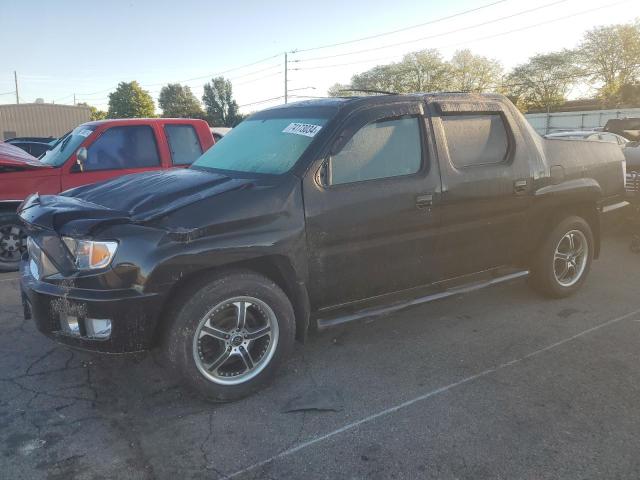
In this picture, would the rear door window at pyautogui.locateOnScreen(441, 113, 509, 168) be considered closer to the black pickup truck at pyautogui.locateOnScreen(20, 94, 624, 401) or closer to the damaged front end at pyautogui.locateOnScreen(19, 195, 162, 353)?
the black pickup truck at pyautogui.locateOnScreen(20, 94, 624, 401)

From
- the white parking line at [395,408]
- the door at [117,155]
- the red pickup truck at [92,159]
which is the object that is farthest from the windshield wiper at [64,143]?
the white parking line at [395,408]

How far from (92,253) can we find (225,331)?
86 cm

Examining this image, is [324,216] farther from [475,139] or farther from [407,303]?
[475,139]

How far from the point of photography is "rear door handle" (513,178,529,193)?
412cm

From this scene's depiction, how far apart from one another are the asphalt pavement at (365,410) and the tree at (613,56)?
63451mm

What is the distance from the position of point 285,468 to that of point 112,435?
0.99 meters

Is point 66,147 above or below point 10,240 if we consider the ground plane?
above

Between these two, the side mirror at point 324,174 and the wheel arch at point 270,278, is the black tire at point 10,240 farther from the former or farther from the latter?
the side mirror at point 324,174

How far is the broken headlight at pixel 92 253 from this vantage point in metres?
2.75

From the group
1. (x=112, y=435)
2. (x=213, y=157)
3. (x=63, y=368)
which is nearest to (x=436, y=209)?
(x=213, y=157)

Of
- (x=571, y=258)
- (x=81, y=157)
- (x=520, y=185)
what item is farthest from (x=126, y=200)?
(x=571, y=258)

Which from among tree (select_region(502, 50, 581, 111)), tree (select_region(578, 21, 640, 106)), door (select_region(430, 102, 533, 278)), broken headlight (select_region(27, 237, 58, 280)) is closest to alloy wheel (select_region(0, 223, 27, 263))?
broken headlight (select_region(27, 237, 58, 280))

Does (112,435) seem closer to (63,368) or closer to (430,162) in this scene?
(63,368)

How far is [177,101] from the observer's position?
91250 millimetres
